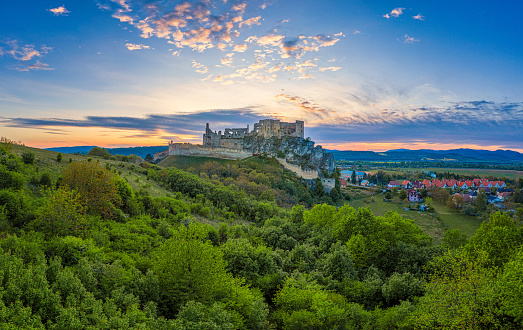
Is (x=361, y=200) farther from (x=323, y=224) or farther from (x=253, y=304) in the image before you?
(x=253, y=304)

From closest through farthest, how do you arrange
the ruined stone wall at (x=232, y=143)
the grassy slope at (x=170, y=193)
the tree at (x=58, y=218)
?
the tree at (x=58, y=218) < the grassy slope at (x=170, y=193) < the ruined stone wall at (x=232, y=143)

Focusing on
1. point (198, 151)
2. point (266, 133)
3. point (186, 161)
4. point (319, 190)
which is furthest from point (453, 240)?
point (266, 133)

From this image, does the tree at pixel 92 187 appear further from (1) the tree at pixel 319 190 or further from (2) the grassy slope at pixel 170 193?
(1) the tree at pixel 319 190

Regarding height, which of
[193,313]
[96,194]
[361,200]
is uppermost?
[96,194]

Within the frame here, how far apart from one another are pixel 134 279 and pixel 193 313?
3.94m

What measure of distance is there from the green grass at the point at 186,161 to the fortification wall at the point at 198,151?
3.36m

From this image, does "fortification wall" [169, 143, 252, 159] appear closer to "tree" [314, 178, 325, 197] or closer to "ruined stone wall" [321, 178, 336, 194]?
"tree" [314, 178, 325, 197]

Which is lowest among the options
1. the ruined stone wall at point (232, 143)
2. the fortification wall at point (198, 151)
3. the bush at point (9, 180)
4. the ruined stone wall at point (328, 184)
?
the ruined stone wall at point (328, 184)

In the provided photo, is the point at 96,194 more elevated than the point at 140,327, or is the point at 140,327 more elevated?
the point at 96,194

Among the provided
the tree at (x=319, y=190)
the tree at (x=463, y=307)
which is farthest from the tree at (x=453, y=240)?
the tree at (x=319, y=190)

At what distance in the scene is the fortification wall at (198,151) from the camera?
294ft

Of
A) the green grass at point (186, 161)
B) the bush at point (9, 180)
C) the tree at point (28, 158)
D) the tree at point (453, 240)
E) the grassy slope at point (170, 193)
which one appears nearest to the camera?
the bush at point (9, 180)

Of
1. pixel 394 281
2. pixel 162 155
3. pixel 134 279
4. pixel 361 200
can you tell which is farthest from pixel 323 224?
pixel 162 155

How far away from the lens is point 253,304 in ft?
43.7
